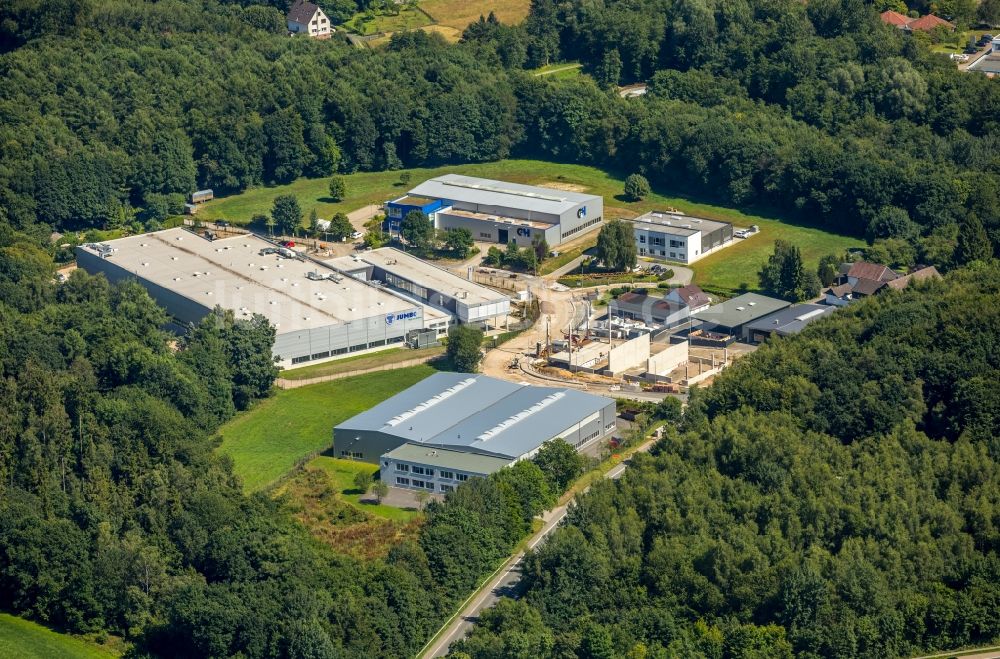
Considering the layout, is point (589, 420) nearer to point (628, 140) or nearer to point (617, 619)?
point (617, 619)

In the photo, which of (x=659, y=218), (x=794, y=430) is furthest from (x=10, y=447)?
(x=659, y=218)

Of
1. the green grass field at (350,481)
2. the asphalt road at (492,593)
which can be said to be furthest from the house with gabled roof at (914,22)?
the asphalt road at (492,593)

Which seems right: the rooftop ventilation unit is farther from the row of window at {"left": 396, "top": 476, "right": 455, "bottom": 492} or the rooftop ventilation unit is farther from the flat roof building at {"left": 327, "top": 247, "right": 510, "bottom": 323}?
the flat roof building at {"left": 327, "top": 247, "right": 510, "bottom": 323}

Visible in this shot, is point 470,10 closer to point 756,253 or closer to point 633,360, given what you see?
point 756,253

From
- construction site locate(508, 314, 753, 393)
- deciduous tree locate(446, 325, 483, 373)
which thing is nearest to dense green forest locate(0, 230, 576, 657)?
deciduous tree locate(446, 325, 483, 373)

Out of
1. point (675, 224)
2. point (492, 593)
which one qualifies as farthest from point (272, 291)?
point (492, 593)
